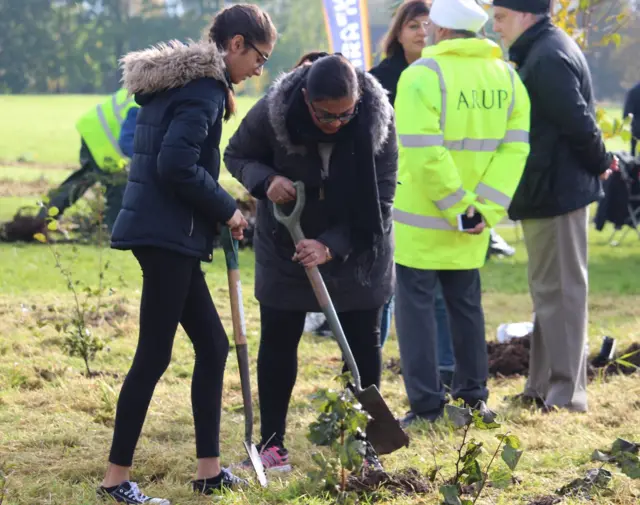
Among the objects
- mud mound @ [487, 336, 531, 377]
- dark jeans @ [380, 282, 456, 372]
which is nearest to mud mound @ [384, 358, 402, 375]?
dark jeans @ [380, 282, 456, 372]

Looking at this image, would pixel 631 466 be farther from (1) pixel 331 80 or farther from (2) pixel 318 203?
(1) pixel 331 80

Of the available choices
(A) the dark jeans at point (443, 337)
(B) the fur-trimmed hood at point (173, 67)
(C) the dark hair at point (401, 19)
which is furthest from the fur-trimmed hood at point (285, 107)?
(A) the dark jeans at point (443, 337)

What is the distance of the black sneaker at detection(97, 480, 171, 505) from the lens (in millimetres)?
3785

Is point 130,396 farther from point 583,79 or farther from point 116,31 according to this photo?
point 116,31

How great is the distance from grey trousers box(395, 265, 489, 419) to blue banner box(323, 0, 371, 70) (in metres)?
5.13

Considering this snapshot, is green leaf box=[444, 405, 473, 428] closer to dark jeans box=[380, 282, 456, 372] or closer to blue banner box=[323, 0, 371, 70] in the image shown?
dark jeans box=[380, 282, 456, 372]

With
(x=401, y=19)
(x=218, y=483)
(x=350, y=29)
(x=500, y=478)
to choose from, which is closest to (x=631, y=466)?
(x=500, y=478)

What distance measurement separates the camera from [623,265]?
38.2ft

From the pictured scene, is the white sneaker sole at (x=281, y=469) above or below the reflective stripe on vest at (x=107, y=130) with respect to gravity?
below

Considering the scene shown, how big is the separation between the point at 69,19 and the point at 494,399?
7278 cm

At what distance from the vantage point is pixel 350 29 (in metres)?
10.1

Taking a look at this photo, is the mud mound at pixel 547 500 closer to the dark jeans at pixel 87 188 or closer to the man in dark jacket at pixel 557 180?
the man in dark jacket at pixel 557 180

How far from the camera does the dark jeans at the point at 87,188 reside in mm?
10969

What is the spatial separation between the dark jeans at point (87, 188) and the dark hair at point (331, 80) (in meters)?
7.21
